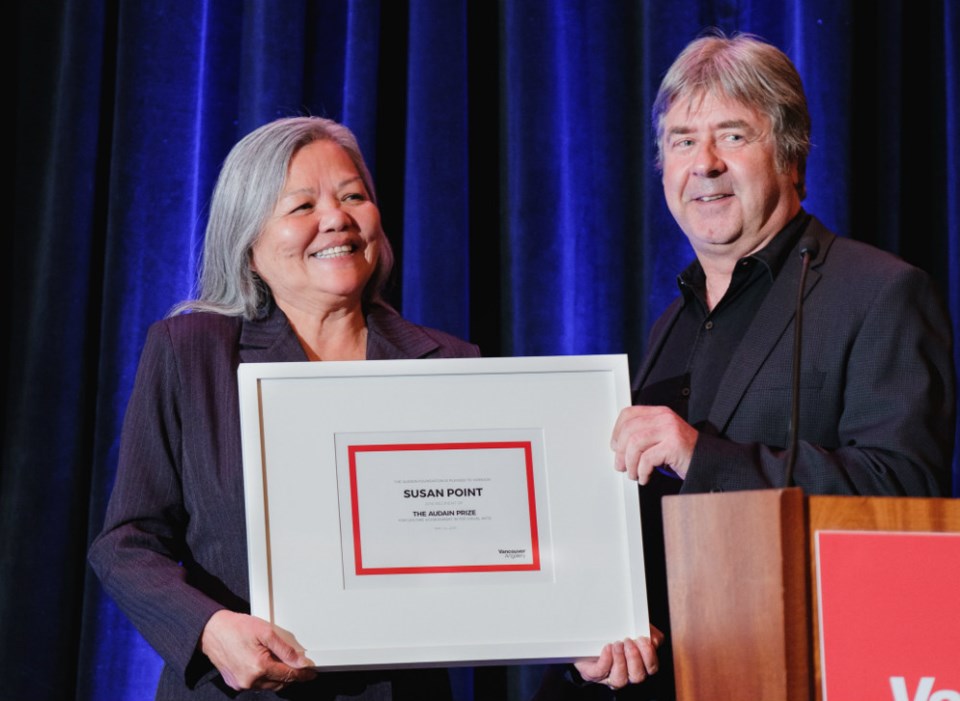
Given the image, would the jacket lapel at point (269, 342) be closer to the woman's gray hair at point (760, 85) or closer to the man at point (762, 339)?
the man at point (762, 339)

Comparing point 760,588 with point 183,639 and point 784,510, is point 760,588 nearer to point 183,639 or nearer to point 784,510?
point 784,510

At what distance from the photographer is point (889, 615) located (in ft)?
3.95

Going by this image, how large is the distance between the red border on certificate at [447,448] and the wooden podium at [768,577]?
456 mm

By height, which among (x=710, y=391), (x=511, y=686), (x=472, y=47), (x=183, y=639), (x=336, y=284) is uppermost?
(x=472, y=47)

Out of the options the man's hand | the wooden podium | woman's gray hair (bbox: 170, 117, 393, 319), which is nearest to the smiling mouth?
woman's gray hair (bbox: 170, 117, 393, 319)

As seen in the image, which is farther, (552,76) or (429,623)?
(552,76)

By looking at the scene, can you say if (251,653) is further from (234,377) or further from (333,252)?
(333,252)

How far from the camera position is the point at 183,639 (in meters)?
1.66

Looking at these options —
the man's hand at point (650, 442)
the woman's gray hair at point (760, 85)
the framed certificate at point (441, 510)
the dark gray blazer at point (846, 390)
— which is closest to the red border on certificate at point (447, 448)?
the framed certificate at point (441, 510)

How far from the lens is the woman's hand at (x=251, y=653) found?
159cm

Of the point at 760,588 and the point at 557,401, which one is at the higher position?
the point at 557,401

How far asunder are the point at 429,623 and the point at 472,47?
178 cm

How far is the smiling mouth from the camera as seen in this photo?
2006 mm

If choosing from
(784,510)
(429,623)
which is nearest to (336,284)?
(429,623)
